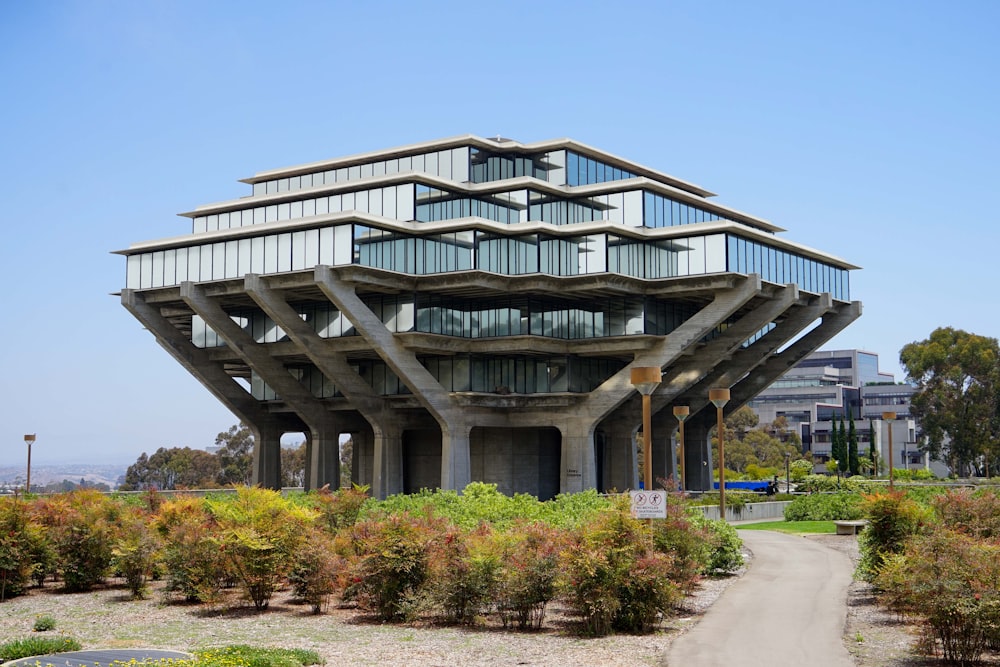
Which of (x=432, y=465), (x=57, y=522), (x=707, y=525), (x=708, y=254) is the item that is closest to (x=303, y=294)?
(x=432, y=465)

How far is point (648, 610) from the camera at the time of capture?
64.8 feet

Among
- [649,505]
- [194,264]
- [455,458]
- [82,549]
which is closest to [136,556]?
[82,549]

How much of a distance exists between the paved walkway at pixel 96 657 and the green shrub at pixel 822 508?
32.8 m

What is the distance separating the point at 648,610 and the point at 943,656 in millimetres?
4841

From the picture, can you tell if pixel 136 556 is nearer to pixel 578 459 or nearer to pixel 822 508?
pixel 822 508

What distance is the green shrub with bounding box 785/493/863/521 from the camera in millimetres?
45188

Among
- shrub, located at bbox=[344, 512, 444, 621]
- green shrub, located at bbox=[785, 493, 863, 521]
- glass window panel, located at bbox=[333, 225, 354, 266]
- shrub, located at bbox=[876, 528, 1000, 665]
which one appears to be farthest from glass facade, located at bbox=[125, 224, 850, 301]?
shrub, located at bbox=[876, 528, 1000, 665]

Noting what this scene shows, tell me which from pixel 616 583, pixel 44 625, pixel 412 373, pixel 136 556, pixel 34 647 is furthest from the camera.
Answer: pixel 412 373

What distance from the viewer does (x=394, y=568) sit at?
21609 mm

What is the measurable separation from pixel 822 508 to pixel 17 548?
1230 inches

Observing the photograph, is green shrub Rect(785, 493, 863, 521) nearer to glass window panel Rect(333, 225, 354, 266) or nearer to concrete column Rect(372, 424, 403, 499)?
glass window panel Rect(333, 225, 354, 266)

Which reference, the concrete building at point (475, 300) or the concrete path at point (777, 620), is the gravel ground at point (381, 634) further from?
the concrete building at point (475, 300)

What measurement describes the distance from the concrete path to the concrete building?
31.5 meters

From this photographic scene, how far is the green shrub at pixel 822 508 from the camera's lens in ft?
148
